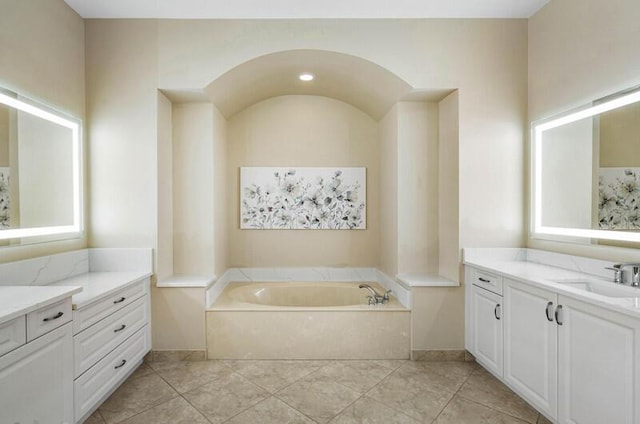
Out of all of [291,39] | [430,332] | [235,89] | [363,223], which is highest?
[291,39]

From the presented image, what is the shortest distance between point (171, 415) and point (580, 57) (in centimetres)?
368

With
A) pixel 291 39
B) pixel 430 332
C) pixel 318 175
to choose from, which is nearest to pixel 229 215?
pixel 318 175

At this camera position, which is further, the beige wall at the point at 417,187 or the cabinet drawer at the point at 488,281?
the beige wall at the point at 417,187

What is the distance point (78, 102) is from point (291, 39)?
5.94ft

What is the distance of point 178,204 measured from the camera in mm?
3119

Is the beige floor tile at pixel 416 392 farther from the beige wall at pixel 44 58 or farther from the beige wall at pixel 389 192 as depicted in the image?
the beige wall at pixel 44 58

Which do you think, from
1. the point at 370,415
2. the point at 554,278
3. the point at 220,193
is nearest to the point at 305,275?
the point at 220,193

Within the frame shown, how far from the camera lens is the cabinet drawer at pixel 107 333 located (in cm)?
189

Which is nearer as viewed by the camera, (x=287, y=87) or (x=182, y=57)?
(x=182, y=57)

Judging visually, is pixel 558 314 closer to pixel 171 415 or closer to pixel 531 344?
pixel 531 344

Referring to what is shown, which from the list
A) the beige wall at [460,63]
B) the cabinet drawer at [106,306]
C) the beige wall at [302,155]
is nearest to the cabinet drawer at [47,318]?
the cabinet drawer at [106,306]

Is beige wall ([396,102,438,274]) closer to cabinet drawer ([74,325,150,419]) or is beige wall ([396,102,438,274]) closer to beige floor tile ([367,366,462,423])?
beige floor tile ([367,366,462,423])

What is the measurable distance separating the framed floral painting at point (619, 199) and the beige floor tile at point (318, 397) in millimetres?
2036

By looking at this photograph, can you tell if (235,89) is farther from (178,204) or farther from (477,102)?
(477,102)
